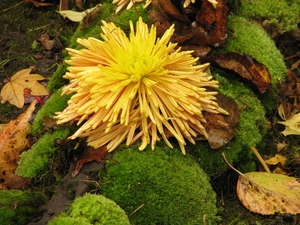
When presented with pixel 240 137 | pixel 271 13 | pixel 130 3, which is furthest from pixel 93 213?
pixel 271 13

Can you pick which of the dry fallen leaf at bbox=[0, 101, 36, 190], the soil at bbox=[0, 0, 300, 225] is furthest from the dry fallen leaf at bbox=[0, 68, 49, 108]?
the dry fallen leaf at bbox=[0, 101, 36, 190]

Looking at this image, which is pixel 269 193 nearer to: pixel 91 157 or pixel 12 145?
pixel 91 157

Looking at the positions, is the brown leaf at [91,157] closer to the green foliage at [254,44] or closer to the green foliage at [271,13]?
the green foliage at [254,44]

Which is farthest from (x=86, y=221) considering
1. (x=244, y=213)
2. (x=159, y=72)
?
(x=244, y=213)

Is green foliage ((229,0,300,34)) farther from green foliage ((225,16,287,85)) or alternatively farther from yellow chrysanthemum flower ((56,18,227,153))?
yellow chrysanthemum flower ((56,18,227,153))

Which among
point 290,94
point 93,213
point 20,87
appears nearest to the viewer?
point 93,213

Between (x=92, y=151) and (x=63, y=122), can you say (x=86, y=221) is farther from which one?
(x=63, y=122)

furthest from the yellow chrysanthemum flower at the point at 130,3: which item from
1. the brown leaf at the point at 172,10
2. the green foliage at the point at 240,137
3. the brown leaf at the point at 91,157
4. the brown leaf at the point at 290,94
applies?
the brown leaf at the point at 91,157
